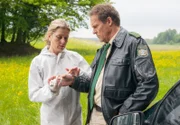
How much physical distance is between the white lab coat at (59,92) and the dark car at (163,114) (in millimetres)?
1133

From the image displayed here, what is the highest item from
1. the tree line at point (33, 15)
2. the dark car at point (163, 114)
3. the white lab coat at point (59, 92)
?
the dark car at point (163, 114)

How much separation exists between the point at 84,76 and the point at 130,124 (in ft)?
3.86

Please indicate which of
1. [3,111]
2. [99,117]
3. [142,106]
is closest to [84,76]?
[99,117]

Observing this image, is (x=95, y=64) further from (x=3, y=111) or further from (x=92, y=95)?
(x=3, y=111)

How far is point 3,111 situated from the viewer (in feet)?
25.9

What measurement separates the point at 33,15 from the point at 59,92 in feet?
91.5

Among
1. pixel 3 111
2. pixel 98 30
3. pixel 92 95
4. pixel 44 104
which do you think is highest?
pixel 98 30

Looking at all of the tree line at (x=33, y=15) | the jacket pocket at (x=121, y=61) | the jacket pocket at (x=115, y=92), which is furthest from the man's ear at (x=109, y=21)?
the tree line at (x=33, y=15)

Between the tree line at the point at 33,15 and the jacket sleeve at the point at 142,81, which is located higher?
the jacket sleeve at the point at 142,81

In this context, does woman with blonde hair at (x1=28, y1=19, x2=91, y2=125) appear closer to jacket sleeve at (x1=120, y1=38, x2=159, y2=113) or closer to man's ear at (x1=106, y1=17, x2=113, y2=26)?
man's ear at (x1=106, y1=17, x2=113, y2=26)

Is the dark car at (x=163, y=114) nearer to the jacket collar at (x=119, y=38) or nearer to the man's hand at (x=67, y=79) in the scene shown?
the jacket collar at (x=119, y=38)

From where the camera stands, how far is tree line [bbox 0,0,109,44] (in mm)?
29156

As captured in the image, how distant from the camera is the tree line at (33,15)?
2916 cm

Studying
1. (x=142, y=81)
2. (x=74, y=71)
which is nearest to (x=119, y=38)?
(x=142, y=81)
